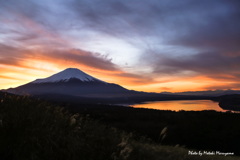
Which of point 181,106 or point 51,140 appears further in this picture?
point 181,106

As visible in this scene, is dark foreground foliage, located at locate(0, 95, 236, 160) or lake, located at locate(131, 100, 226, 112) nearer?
dark foreground foliage, located at locate(0, 95, 236, 160)

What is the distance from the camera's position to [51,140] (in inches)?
210

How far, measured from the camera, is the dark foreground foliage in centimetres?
507

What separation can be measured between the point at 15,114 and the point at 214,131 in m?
16.1

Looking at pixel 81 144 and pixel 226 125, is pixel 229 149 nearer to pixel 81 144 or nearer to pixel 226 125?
pixel 226 125

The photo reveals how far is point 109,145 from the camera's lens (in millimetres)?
6098

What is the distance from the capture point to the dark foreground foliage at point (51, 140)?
16.6ft

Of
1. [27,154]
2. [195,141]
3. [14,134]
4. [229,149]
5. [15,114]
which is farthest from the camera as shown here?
[195,141]

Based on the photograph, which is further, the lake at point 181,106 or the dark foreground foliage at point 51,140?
the lake at point 181,106

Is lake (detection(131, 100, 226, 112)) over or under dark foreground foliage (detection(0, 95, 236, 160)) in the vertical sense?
A: under

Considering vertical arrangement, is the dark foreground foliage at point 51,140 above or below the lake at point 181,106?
above

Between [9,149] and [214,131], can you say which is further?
[214,131]

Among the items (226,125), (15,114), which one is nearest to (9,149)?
(15,114)

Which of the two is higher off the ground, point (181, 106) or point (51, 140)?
point (51, 140)
